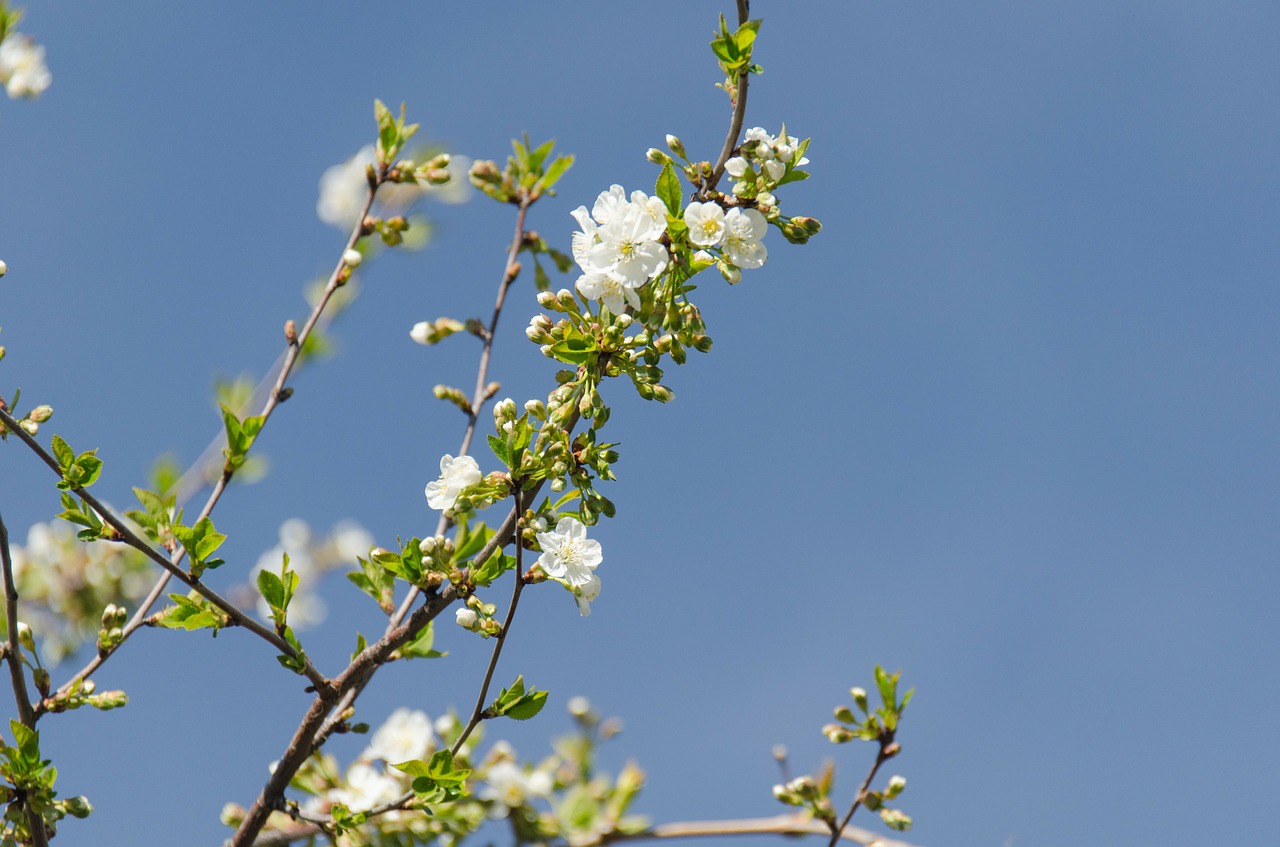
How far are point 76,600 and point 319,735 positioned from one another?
3.39 metres

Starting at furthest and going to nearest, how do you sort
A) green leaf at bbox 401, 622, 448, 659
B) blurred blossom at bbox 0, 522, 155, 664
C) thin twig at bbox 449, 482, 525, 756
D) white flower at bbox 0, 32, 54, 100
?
blurred blossom at bbox 0, 522, 155, 664 → white flower at bbox 0, 32, 54, 100 → green leaf at bbox 401, 622, 448, 659 → thin twig at bbox 449, 482, 525, 756

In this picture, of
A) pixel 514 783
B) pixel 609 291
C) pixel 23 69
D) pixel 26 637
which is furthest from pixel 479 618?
pixel 23 69

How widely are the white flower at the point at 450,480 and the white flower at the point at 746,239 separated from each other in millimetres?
757

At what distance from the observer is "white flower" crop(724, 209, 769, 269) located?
2.36 metres

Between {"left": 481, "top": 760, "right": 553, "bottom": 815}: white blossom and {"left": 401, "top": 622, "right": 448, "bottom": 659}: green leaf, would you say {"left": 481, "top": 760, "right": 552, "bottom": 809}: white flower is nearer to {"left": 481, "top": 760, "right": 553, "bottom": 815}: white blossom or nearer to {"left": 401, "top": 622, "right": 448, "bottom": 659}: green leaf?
{"left": 481, "top": 760, "right": 553, "bottom": 815}: white blossom

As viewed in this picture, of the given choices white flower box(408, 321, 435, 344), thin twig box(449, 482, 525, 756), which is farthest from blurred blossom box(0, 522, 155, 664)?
thin twig box(449, 482, 525, 756)

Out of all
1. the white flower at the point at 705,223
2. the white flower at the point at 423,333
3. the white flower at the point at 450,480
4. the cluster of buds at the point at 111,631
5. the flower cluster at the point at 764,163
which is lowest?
the cluster of buds at the point at 111,631

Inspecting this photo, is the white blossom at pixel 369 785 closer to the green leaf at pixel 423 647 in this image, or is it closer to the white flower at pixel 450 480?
the green leaf at pixel 423 647

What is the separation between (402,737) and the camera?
4816 mm

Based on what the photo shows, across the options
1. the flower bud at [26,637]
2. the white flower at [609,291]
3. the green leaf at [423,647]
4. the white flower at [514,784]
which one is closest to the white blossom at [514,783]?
the white flower at [514,784]

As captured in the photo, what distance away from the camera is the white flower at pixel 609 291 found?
91.0 inches

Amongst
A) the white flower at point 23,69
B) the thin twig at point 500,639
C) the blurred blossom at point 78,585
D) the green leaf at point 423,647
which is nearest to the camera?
the thin twig at point 500,639

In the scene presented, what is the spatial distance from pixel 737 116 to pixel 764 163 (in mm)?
123

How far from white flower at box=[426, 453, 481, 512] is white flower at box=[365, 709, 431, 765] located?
264cm
